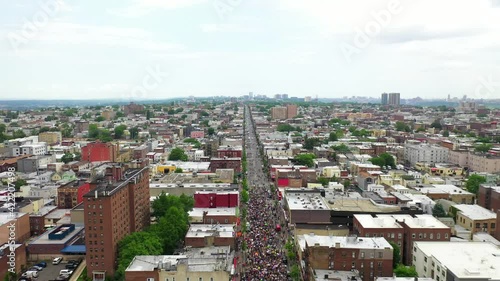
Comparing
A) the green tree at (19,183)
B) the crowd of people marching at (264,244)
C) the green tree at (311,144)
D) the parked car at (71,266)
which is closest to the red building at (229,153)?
the green tree at (311,144)

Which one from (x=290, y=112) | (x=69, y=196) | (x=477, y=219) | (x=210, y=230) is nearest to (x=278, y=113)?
(x=290, y=112)

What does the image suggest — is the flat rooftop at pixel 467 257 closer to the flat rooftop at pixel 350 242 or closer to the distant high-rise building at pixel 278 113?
the flat rooftop at pixel 350 242

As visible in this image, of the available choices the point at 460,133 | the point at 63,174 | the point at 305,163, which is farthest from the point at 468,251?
the point at 460,133

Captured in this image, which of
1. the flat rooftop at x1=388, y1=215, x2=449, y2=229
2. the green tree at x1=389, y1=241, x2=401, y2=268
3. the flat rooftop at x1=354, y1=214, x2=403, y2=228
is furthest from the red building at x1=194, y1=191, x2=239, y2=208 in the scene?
the green tree at x1=389, y1=241, x2=401, y2=268

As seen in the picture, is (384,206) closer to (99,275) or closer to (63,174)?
(99,275)

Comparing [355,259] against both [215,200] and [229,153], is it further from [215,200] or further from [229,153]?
[229,153]

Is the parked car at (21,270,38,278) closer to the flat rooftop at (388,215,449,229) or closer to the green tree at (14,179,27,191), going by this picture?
the green tree at (14,179,27,191)
